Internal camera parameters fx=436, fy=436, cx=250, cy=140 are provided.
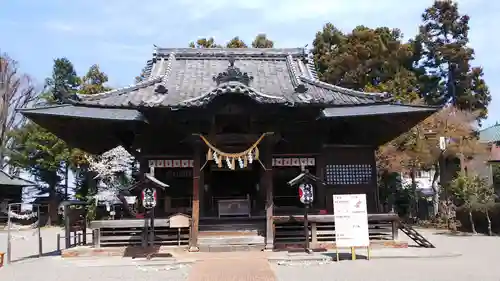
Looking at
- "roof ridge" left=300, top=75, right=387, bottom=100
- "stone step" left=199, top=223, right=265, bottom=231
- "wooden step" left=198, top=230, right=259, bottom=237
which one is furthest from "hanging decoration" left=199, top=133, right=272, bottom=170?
"roof ridge" left=300, top=75, right=387, bottom=100

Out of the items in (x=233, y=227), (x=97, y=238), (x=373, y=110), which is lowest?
(x=97, y=238)

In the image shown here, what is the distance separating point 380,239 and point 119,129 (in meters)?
9.54

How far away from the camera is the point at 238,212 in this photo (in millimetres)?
15703

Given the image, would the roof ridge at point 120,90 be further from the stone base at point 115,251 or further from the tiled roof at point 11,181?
the tiled roof at point 11,181

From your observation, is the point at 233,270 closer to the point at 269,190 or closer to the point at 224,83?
the point at 269,190

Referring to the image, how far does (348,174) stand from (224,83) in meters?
5.91

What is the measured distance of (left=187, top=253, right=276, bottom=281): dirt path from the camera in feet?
29.9

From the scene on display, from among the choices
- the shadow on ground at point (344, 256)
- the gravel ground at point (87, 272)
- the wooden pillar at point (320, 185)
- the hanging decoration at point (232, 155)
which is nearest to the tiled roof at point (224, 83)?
the hanging decoration at point (232, 155)

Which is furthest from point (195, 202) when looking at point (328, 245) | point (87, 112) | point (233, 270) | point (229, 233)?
point (87, 112)

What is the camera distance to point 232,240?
524 inches

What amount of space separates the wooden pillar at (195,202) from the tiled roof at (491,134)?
34609 mm

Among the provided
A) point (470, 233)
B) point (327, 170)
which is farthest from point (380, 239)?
point (470, 233)

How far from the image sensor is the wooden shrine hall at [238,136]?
13266mm

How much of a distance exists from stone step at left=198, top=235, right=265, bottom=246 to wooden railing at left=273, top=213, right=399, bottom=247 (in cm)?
63
